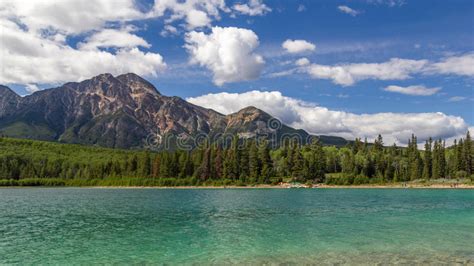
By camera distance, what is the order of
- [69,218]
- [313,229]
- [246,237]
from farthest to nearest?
[69,218] < [313,229] < [246,237]

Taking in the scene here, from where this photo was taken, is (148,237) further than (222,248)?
Yes

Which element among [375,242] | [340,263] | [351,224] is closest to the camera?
[340,263]

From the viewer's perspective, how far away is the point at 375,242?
1431 inches

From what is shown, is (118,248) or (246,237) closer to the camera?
(118,248)

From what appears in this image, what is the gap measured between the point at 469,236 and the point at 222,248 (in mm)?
26563

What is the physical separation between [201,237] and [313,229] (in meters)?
13.9

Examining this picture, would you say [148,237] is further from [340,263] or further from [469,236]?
[469,236]

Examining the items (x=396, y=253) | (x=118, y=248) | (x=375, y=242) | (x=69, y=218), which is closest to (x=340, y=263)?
(x=396, y=253)

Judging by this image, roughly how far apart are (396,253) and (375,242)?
4.95m

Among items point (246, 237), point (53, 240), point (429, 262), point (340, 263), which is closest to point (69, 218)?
point (53, 240)

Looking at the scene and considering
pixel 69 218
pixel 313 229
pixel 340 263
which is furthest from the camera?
pixel 69 218

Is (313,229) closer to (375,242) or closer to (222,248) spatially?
(375,242)

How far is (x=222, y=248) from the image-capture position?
3391 centimetres

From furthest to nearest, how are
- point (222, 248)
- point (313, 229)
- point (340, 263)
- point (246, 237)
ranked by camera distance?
point (313, 229) → point (246, 237) → point (222, 248) → point (340, 263)
